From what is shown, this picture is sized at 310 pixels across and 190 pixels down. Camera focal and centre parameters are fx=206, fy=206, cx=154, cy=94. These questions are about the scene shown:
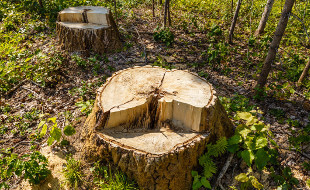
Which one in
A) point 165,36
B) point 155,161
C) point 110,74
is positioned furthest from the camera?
point 165,36

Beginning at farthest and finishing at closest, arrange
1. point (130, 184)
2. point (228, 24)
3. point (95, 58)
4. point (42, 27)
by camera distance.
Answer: point (228, 24), point (42, 27), point (95, 58), point (130, 184)

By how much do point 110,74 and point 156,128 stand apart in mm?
2784

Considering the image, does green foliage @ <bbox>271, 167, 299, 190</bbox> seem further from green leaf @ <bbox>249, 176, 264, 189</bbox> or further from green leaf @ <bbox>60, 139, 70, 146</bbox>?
green leaf @ <bbox>60, 139, 70, 146</bbox>

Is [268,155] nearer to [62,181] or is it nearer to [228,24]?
[62,181]

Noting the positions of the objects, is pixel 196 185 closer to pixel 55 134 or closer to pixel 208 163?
pixel 208 163

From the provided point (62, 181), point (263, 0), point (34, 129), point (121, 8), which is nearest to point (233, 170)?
point (62, 181)

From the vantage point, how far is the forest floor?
3.29 metres

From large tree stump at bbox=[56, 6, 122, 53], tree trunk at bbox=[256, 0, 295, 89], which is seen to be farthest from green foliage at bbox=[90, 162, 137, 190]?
large tree stump at bbox=[56, 6, 122, 53]

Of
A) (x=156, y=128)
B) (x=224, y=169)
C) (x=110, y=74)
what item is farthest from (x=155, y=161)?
(x=110, y=74)

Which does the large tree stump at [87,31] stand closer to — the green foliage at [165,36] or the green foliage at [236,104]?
the green foliage at [165,36]

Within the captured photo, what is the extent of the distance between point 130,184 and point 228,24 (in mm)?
7084

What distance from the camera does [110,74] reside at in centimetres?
531

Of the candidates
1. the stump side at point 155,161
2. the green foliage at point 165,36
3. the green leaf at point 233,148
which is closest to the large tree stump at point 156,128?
the stump side at point 155,161

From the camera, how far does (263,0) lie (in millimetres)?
9250
